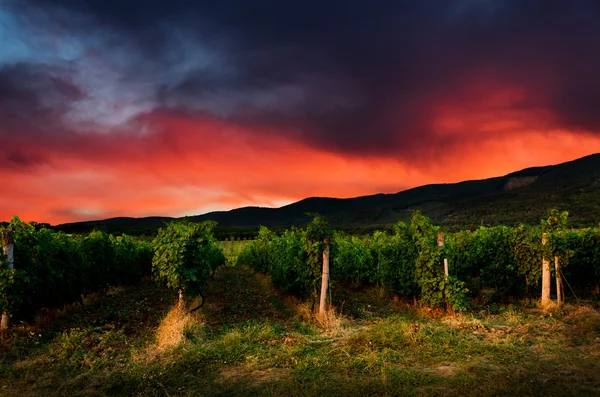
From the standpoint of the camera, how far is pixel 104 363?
337 inches

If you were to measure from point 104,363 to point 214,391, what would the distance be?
129 inches

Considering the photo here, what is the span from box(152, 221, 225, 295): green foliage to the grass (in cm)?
139

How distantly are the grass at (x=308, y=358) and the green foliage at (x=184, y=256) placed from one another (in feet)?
4.55

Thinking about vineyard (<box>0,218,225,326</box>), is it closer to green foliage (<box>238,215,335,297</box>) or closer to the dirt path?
the dirt path

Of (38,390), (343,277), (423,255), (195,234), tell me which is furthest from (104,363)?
(343,277)

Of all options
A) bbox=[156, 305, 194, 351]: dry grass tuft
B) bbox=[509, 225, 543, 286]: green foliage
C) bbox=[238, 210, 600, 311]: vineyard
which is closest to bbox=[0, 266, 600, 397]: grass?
bbox=[156, 305, 194, 351]: dry grass tuft

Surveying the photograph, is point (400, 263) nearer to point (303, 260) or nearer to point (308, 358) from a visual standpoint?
point (303, 260)

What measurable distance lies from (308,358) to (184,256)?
23.8 feet

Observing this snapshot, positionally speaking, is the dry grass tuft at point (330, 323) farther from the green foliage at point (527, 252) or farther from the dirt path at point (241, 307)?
the green foliage at point (527, 252)

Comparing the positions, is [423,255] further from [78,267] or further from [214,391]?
[78,267]

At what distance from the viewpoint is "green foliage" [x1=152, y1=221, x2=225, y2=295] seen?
13.5 m

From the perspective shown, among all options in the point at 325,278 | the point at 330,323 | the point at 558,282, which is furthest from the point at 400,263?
the point at 330,323

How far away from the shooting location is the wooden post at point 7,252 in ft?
36.8

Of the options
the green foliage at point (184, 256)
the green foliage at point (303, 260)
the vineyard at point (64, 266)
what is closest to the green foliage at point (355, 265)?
the green foliage at point (303, 260)
